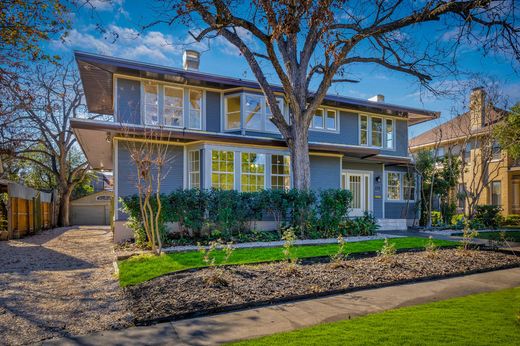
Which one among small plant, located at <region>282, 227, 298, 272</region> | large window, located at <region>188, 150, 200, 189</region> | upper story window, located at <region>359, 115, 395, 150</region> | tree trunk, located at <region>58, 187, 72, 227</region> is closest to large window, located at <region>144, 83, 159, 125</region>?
large window, located at <region>188, 150, 200, 189</region>

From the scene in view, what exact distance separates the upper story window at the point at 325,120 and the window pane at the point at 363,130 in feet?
5.89

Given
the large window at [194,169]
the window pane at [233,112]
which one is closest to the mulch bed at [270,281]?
the large window at [194,169]

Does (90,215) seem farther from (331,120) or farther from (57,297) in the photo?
(57,297)

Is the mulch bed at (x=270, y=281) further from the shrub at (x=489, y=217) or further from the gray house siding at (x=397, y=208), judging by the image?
the shrub at (x=489, y=217)

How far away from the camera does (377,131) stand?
60.2 feet

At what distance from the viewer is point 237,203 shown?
430 inches

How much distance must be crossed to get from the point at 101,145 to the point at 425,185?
16414 mm

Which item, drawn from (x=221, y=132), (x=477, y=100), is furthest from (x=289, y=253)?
(x=477, y=100)

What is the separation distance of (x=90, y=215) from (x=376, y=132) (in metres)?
22.4

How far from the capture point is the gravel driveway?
404 centimetres

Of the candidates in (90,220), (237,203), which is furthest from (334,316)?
(90,220)

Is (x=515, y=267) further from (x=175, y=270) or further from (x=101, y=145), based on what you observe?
(x=101, y=145)

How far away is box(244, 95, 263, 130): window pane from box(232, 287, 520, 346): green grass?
11280mm

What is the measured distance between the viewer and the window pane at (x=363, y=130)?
1780cm
